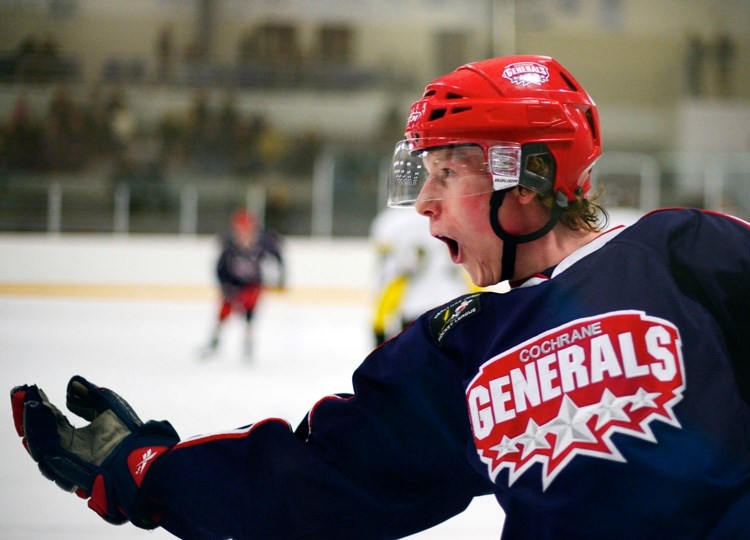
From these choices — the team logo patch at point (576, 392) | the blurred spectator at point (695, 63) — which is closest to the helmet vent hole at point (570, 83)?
the team logo patch at point (576, 392)

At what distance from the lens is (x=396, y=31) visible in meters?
10.8

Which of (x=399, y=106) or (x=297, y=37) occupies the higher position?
(x=297, y=37)

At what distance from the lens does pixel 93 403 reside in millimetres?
1267

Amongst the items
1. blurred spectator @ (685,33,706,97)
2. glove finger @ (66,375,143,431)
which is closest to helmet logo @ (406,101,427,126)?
glove finger @ (66,375,143,431)

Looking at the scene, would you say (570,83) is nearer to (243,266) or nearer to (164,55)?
(243,266)

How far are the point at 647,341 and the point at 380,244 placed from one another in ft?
12.7

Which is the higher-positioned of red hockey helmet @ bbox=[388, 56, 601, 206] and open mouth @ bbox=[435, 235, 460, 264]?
red hockey helmet @ bbox=[388, 56, 601, 206]

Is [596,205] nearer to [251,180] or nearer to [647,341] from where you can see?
[647,341]

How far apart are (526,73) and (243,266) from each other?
239 inches

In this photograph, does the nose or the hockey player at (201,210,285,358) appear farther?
the hockey player at (201,210,285,358)

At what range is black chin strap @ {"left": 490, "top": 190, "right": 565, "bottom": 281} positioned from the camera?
1.15m

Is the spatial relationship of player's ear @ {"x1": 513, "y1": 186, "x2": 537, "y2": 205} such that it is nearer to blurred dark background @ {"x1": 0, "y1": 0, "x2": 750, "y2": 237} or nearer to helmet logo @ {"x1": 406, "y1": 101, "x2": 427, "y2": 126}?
helmet logo @ {"x1": 406, "y1": 101, "x2": 427, "y2": 126}

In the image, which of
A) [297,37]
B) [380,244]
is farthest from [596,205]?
[297,37]

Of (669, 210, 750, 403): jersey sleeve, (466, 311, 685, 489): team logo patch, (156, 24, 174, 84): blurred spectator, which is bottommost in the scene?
(466, 311, 685, 489): team logo patch
